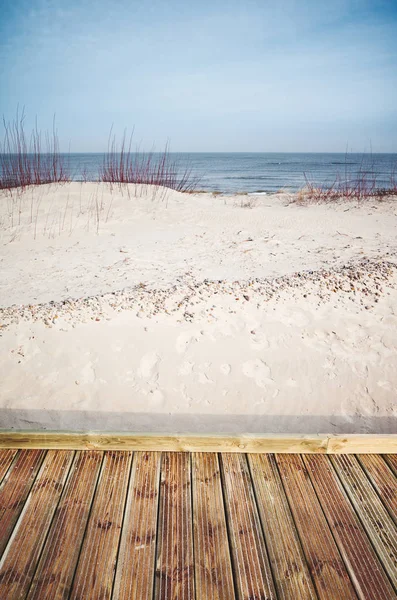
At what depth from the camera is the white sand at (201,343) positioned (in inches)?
101

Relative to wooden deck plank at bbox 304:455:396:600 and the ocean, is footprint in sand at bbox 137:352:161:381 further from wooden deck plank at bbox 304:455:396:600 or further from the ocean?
the ocean

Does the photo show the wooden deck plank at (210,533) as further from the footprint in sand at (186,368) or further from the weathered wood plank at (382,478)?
the footprint in sand at (186,368)

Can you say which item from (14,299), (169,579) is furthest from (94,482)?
(14,299)

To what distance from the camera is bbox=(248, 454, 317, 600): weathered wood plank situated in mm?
1203

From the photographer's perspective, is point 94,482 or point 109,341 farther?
point 109,341

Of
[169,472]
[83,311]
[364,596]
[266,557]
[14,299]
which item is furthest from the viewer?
[14,299]

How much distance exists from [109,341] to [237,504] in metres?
2.00

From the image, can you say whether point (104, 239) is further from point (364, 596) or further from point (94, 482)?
point (364, 596)

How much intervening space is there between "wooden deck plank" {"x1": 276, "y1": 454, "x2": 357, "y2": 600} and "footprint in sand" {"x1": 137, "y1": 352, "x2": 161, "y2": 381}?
1.39 m

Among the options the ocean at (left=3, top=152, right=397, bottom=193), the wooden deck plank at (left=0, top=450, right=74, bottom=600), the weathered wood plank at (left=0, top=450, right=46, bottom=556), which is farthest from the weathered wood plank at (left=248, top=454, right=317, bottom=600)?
the ocean at (left=3, top=152, right=397, bottom=193)

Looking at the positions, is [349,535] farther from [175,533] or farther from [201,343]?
[201,343]

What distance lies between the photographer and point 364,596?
1182mm

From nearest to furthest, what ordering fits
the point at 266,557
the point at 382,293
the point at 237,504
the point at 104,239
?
1. the point at 266,557
2. the point at 237,504
3. the point at 382,293
4. the point at 104,239

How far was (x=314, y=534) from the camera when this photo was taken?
4.49 feet
